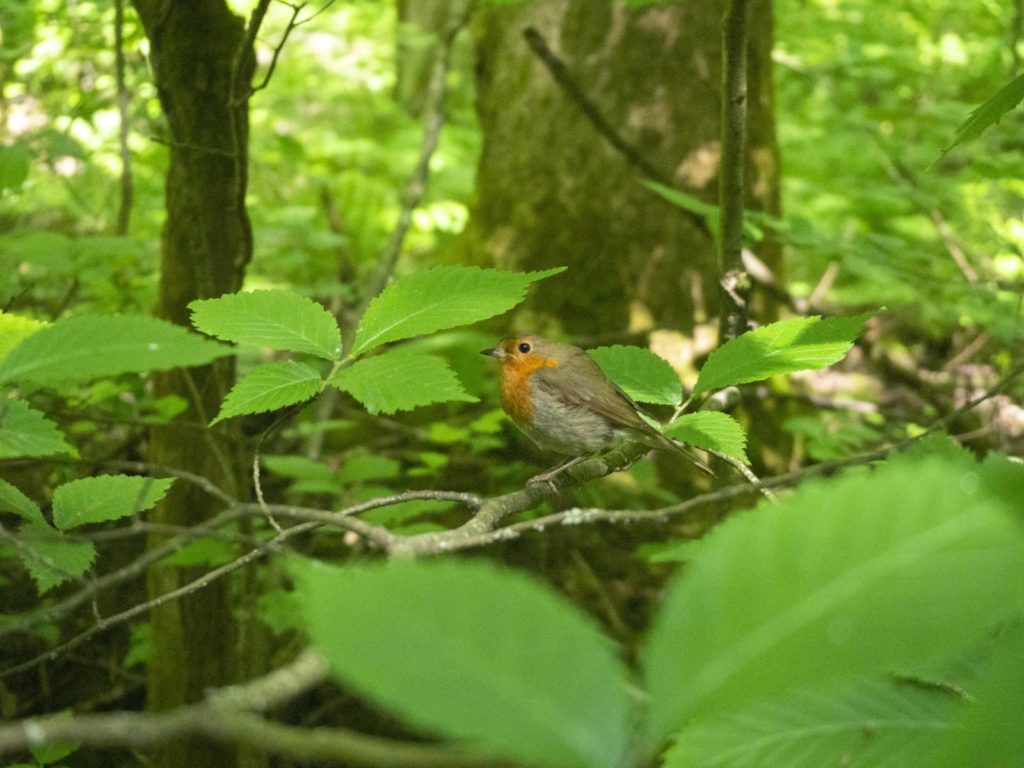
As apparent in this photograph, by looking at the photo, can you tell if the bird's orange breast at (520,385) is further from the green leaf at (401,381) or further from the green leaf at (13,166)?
the green leaf at (13,166)

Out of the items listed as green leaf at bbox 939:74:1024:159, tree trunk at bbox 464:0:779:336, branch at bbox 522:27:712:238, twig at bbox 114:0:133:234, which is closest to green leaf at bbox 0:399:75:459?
green leaf at bbox 939:74:1024:159

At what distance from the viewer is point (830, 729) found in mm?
962

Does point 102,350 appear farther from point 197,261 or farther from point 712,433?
point 197,261

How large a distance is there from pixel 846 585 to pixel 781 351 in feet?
3.67

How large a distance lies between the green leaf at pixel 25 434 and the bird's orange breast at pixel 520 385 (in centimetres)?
159

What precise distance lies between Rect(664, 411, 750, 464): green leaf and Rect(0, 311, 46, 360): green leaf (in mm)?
1166

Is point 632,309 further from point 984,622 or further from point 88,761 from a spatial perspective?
point 984,622

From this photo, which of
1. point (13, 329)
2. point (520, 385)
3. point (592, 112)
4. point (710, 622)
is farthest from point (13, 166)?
point (710, 622)

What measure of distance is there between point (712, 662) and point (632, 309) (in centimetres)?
406

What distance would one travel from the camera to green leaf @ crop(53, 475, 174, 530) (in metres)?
1.44

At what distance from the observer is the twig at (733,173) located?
1.86 meters

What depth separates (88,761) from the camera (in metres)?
2.88

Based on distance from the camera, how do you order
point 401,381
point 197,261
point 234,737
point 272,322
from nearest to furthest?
point 234,737 < point 401,381 < point 272,322 < point 197,261

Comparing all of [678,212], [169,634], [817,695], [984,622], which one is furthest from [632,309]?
[984,622]
